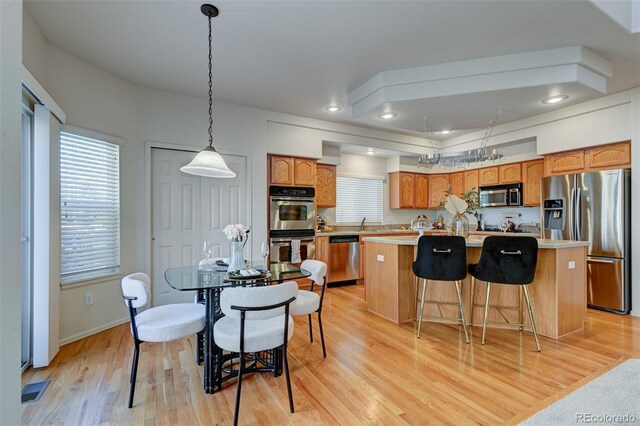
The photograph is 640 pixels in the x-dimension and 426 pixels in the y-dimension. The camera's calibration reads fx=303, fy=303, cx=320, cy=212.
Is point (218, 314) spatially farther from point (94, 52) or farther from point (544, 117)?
point (544, 117)

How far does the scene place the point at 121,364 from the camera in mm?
2543

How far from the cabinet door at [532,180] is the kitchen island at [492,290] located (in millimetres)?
1861

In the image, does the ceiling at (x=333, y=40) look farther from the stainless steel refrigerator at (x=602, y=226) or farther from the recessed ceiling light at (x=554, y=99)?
the stainless steel refrigerator at (x=602, y=226)

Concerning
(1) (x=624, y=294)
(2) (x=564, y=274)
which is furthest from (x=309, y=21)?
(1) (x=624, y=294)

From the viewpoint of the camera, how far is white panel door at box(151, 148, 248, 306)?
3885 mm

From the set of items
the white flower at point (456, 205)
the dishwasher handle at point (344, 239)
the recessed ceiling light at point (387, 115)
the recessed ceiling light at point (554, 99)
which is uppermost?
the recessed ceiling light at point (554, 99)

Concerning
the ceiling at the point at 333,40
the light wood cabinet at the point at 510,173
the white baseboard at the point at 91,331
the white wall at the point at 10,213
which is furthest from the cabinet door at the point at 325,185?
the white wall at the point at 10,213

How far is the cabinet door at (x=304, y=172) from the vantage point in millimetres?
4957

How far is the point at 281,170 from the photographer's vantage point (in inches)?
190

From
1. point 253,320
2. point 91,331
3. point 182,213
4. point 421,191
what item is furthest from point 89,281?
point 421,191

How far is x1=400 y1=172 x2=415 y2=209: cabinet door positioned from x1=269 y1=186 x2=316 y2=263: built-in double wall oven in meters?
2.30

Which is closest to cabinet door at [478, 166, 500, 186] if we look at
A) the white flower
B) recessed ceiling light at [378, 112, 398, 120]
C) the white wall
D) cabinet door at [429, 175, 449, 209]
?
cabinet door at [429, 175, 449, 209]

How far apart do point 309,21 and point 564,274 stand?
3.42 meters

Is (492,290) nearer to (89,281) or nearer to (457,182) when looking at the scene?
(457,182)
